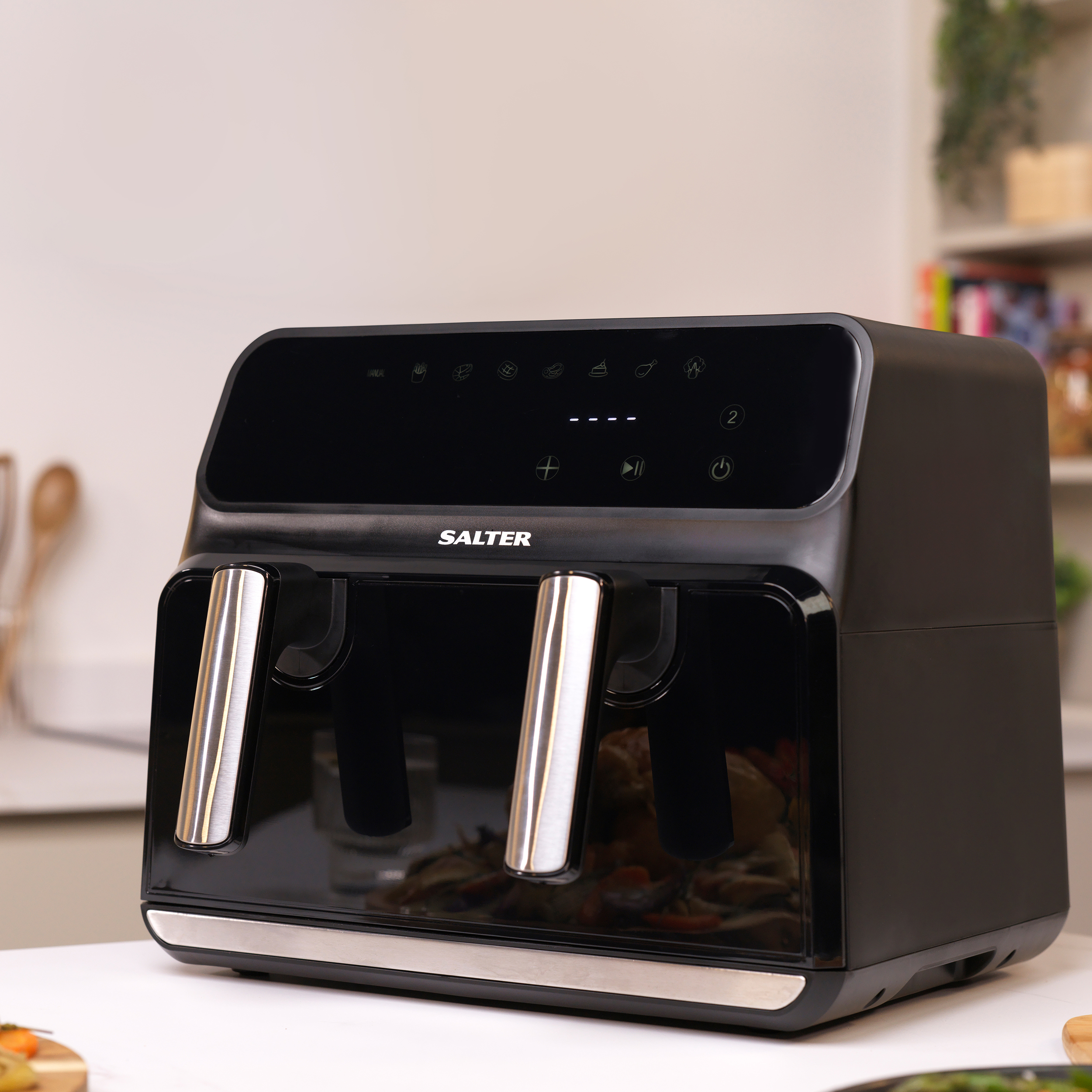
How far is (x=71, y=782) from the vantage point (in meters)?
1.51

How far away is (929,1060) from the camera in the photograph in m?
0.62

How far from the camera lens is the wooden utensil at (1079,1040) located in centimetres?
59

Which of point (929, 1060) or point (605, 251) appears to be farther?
point (605, 251)

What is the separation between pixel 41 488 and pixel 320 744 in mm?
1368

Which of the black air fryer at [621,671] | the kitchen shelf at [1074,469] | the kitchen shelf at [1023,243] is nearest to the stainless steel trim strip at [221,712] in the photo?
the black air fryer at [621,671]

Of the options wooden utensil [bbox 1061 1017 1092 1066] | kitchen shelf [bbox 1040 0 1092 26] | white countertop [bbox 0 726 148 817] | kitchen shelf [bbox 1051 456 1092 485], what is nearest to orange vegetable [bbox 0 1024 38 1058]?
wooden utensil [bbox 1061 1017 1092 1066]

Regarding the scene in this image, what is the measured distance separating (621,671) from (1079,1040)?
234 millimetres

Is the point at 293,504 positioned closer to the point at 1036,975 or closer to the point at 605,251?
the point at 1036,975

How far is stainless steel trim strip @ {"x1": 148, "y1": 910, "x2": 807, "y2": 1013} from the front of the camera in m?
0.63

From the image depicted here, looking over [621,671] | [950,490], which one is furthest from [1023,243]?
[621,671]

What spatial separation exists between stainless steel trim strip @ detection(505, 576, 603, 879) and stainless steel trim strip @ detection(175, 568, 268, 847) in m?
0.13

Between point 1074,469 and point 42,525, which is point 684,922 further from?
point 1074,469

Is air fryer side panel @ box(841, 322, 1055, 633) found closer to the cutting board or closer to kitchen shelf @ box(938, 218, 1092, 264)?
the cutting board

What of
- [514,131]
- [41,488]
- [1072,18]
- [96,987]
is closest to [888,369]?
[96,987]
